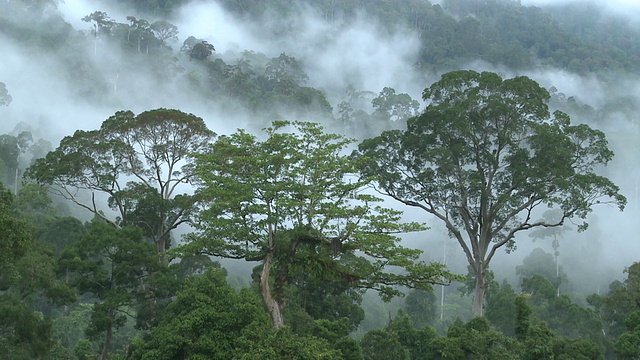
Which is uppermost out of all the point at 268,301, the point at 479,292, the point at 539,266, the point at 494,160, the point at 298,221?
the point at 539,266

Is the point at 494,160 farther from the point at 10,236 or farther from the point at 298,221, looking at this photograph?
the point at 10,236

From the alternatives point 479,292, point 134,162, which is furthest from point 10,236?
point 479,292

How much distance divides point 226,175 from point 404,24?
10053 centimetres

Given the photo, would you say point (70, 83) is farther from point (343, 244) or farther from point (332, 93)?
point (343, 244)

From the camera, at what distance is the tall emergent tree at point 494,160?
803 inches

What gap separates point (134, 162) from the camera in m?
25.1

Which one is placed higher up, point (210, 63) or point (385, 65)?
point (385, 65)

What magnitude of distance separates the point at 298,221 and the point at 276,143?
1.90 metres

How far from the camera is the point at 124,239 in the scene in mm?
17781

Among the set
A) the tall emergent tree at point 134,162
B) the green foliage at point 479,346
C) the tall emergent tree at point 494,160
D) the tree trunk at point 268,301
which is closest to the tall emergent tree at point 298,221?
the tree trunk at point 268,301

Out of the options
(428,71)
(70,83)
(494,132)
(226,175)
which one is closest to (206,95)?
(70,83)

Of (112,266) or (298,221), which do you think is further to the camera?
(112,266)

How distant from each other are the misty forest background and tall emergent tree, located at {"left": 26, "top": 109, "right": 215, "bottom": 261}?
31 centimetres

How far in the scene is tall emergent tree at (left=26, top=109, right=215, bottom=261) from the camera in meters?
23.3
